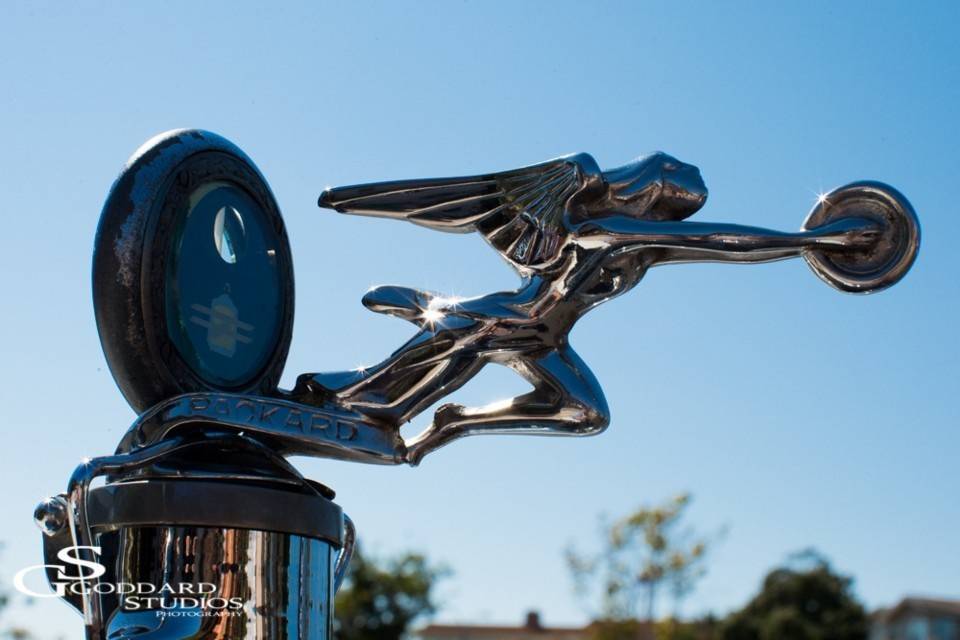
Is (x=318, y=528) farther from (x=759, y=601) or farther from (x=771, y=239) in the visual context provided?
(x=759, y=601)

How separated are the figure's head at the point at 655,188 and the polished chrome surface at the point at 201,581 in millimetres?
1332

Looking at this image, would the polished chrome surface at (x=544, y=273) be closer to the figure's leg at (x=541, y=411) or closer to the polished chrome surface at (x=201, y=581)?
the figure's leg at (x=541, y=411)

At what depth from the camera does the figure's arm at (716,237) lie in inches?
141

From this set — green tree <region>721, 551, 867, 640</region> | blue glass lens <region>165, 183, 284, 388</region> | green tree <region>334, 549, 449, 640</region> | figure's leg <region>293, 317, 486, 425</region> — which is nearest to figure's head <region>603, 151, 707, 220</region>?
figure's leg <region>293, 317, 486, 425</region>

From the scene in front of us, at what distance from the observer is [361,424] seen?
3568mm

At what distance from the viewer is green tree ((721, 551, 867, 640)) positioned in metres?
45.4

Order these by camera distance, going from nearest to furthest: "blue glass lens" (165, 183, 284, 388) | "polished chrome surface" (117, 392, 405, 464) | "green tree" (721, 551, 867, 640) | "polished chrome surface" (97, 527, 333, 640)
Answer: "polished chrome surface" (97, 527, 333, 640), "polished chrome surface" (117, 392, 405, 464), "blue glass lens" (165, 183, 284, 388), "green tree" (721, 551, 867, 640)

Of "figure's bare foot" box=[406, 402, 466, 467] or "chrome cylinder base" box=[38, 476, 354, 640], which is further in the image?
"figure's bare foot" box=[406, 402, 466, 467]

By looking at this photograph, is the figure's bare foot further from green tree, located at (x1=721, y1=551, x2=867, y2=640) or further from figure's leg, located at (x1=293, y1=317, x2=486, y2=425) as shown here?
green tree, located at (x1=721, y1=551, x2=867, y2=640)

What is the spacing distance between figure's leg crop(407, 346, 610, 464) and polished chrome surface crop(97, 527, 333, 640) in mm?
539

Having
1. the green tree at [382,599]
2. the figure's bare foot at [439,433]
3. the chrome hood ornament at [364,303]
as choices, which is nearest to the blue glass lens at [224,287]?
the chrome hood ornament at [364,303]

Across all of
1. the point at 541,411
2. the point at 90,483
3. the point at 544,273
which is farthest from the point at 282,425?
the point at 544,273

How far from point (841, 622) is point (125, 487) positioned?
45977 millimetres

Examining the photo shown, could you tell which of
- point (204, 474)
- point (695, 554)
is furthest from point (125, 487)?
point (695, 554)
